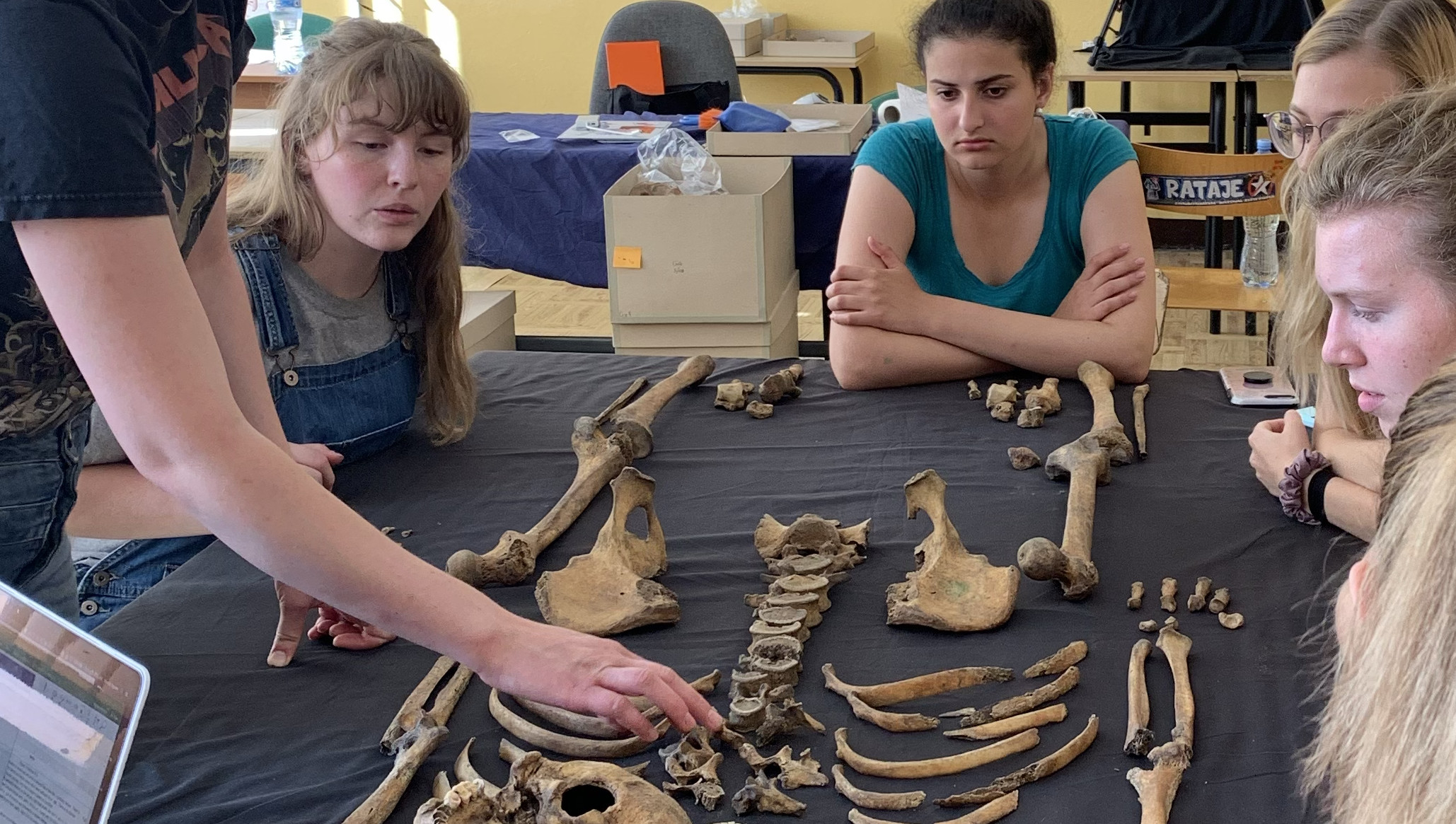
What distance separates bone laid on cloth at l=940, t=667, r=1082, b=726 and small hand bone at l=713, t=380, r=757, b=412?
1.08 m

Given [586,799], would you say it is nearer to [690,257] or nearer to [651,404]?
[651,404]

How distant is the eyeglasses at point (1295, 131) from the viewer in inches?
89.4

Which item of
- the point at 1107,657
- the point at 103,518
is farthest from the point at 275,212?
the point at 1107,657

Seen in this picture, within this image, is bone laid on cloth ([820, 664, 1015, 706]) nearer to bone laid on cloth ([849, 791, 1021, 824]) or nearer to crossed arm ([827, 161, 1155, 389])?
bone laid on cloth ([849, 791, 1021, 824])

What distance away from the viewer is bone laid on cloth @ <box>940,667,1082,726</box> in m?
1.43

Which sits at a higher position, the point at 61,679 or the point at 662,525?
the point at 61,679

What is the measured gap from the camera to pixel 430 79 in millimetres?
2186

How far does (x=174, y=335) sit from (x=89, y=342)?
0.22 ft

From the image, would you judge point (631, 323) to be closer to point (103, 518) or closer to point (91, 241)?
point (103, 518)

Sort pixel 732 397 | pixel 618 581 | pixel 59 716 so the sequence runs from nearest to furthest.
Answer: pixel 59 716, pixel 618 581, pixel 732 397

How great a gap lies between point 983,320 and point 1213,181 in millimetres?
1821

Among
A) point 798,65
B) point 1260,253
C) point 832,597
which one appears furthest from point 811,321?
point 832,597

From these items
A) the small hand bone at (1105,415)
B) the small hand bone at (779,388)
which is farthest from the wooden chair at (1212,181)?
the small hand bone at (779,388)

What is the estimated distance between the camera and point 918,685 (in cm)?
149
